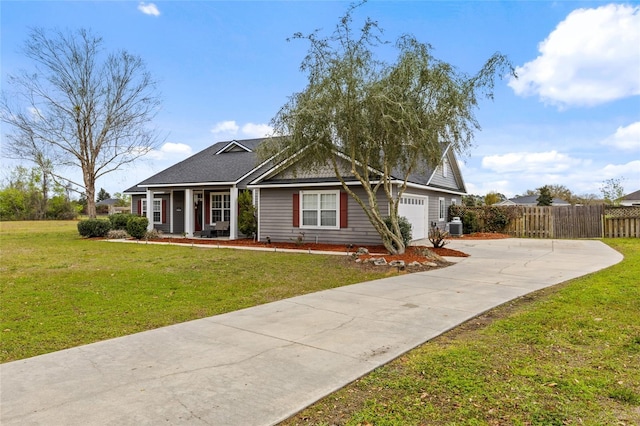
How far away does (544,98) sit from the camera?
1669 cm

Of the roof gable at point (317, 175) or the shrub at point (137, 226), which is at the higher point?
the roof gable at point (317, 175)

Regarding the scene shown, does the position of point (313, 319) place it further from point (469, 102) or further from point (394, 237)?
point (469, 102)

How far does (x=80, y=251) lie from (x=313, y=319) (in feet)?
40.4

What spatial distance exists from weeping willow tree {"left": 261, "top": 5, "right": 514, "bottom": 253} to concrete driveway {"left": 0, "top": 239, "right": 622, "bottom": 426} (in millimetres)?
4878

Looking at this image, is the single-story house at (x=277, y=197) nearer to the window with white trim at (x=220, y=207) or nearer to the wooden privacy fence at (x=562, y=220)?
the window with white trim at (x=220, y=207)

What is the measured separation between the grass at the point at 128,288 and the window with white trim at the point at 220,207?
715 cm

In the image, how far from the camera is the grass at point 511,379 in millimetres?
2910

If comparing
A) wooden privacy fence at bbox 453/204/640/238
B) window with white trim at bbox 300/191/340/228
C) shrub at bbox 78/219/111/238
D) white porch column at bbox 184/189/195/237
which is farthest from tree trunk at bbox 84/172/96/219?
wooden privacy fence at bbox 453/204/640/238

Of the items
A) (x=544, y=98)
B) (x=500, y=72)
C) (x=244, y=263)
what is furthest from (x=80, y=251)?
(x=544, y=98)

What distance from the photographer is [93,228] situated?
20.4 metres

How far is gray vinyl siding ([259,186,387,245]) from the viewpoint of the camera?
15195mm

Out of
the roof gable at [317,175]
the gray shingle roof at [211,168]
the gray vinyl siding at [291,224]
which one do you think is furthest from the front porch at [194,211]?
the roof gable at [317,175]

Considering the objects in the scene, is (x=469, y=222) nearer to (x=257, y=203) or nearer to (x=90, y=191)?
(x=257, y=203)

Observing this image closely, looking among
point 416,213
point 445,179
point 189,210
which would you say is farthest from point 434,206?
point 189,210
